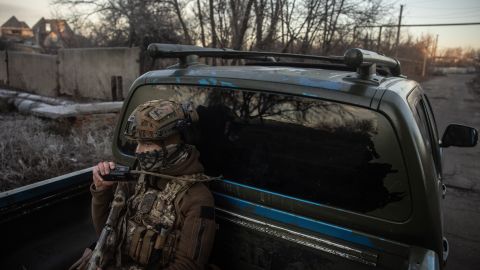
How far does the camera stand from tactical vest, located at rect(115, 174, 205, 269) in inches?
67.6

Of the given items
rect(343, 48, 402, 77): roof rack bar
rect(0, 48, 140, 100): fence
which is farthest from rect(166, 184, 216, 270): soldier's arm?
rect(0, 48, 140, 100): fence

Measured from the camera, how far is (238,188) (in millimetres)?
1922

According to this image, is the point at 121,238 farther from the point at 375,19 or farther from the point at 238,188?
the point at 375,19

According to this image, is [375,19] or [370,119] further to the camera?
[375,19]

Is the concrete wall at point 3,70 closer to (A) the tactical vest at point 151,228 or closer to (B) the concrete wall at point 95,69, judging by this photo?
(B) the concrete wall at point 95,69

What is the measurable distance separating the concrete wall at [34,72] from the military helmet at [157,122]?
52.0 ft

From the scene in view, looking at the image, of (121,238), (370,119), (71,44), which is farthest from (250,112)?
(71,44)

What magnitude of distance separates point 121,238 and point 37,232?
70 cm

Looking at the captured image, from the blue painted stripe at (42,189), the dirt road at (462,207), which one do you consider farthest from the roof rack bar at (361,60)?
the dirt road at (462,207)

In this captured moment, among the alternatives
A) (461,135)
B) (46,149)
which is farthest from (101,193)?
(46,149)

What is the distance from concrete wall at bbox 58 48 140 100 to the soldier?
10.5m

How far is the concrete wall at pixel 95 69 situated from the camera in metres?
12.2

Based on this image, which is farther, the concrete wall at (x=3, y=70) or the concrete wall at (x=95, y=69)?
the concrete wall at (x=3, y=70)

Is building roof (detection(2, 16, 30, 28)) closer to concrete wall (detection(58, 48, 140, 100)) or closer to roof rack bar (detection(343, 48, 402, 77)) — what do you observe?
concrete wall (detection(58, 48, 140, 100))
